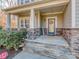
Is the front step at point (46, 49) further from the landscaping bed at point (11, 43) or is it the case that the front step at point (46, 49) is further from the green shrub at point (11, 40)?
the green shrub at point (11, 40)

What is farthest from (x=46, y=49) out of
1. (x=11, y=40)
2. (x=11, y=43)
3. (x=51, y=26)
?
(x=51, y=26)

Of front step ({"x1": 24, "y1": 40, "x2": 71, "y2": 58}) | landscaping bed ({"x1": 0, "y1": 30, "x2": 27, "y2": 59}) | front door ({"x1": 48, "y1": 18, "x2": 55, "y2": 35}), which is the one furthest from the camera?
front door ({"x1": 48, "y1": 18, "x2": 55, "y2": 35})

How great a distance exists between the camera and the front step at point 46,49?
767 cm

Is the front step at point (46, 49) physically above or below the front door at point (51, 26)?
below

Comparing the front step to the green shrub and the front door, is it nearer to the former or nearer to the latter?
the green shrub

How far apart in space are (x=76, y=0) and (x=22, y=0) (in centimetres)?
912

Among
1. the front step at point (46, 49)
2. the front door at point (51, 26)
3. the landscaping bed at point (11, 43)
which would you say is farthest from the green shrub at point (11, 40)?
the front door at point (51, 26)

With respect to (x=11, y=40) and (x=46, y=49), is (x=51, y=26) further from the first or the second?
(x=46, y=49)

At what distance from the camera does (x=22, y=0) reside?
49.6ft

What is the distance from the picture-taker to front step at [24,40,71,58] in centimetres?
767

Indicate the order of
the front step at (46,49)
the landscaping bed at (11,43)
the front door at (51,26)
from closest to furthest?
the front step at (46,49) < the landscaping bed at (11,43) < the front door at (51,26)

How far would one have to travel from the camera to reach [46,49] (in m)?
8.59

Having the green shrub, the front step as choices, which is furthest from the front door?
the front step

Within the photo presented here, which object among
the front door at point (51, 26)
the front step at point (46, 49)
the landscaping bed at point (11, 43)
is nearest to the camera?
the front step at point (46, 49)
